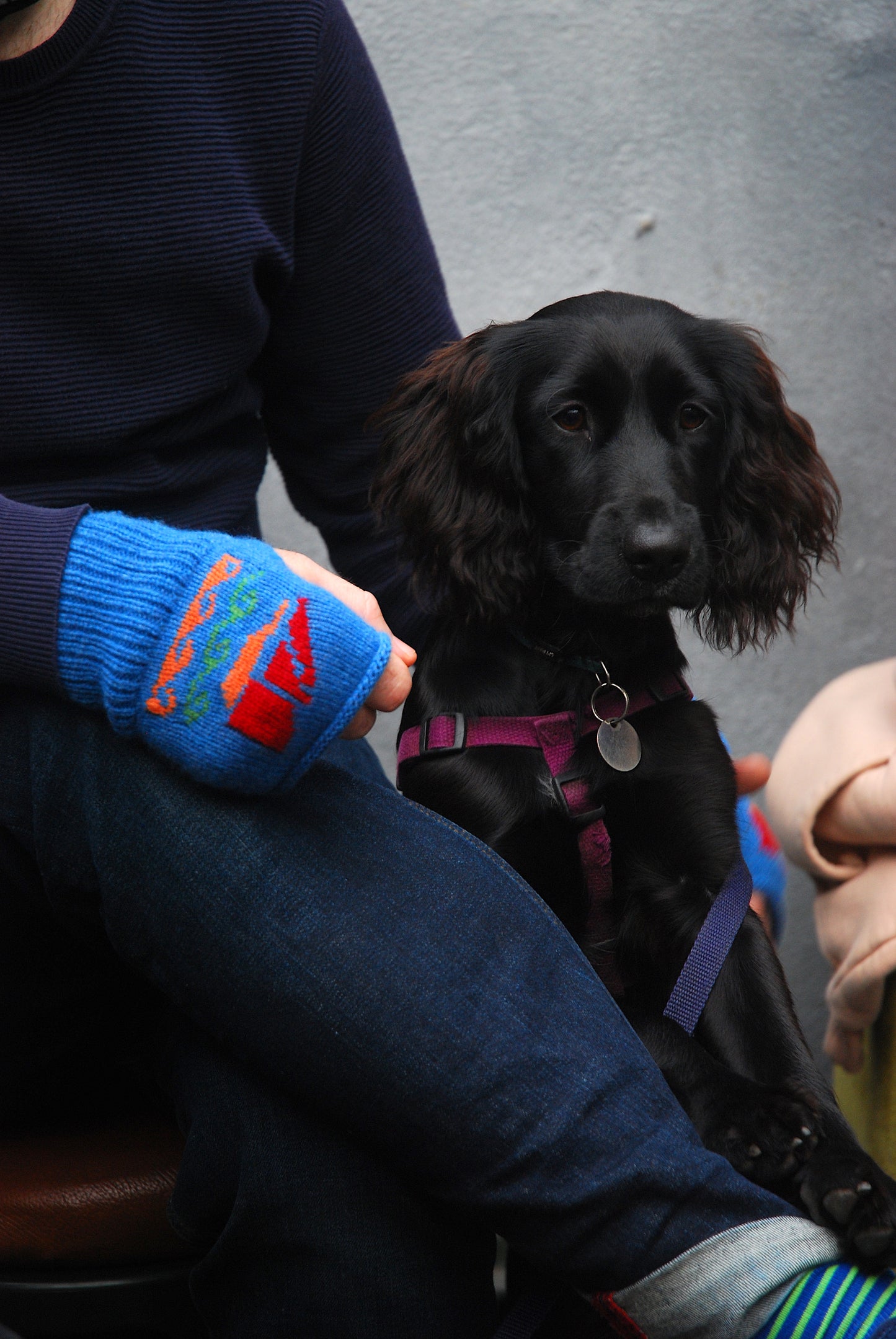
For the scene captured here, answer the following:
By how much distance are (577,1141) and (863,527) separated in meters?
1.45

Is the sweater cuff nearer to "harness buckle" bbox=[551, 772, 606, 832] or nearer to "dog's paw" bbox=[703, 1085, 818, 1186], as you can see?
"harness buckle" bbox=[551, 772, 606, 832]

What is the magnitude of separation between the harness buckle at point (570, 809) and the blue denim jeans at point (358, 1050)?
186mm

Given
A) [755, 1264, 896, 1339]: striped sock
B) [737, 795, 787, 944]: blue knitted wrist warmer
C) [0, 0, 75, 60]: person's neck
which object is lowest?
[737, 795, 787, 944]: blue knitted wrist warmer

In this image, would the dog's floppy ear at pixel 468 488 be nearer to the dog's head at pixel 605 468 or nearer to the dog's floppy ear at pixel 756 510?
the dog's head at pixel 605 468

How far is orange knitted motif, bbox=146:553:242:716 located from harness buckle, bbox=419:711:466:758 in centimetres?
34

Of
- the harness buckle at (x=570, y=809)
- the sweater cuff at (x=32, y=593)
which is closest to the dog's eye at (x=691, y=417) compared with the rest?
the harness buckle at (x=570, y=809)

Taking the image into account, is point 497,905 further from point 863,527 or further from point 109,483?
point 863,527

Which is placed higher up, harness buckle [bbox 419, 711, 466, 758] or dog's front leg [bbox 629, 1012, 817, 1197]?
harness buckle [bbox 419, 711, 466, 758]

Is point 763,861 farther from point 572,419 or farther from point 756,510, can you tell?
point 572,419

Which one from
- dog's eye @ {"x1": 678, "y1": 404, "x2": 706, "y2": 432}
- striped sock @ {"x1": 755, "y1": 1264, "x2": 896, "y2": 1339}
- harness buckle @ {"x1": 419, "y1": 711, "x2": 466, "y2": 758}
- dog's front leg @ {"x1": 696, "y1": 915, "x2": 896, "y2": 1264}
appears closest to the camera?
striped sock @ {"x1": 755, "y1": 1264, "x2": 896, "y2": 1339}

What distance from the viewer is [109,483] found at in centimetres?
104

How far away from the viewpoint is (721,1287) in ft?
2.26

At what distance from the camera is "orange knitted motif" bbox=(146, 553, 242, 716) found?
2.33ft

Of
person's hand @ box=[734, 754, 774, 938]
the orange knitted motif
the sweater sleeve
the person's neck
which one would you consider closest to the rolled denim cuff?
the orange knitted motif
